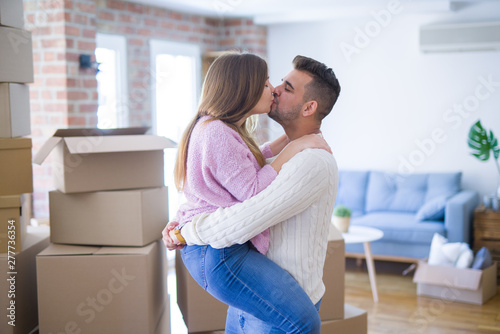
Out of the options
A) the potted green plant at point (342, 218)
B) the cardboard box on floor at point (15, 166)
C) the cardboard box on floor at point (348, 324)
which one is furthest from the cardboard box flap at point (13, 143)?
the potted green plant at point (342, 218)

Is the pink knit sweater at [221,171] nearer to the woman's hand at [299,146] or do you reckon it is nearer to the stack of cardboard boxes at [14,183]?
the woman's hand at [299,146]

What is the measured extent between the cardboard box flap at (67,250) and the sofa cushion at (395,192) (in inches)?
146

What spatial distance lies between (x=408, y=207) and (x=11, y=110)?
390 cm

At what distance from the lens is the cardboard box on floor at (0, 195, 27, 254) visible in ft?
6.84

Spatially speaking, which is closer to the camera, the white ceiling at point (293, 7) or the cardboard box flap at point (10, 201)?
the cardboard box flap at point (10, 201)

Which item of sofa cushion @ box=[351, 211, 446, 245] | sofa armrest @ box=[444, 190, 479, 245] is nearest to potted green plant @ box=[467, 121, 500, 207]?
sofa armrest @ box=[444, 190, 479, 245]

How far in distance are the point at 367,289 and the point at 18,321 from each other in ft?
9.90

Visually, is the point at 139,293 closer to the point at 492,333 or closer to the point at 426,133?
the point at 492,333

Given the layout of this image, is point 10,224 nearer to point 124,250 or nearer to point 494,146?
point 124,250

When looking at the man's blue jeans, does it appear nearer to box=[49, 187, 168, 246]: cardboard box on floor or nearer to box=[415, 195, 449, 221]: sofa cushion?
box=[49, 187, 168, 246]: cardboard box on floor

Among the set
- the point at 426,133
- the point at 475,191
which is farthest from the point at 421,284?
the point at 426,133

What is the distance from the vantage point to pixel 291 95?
67.7 inches

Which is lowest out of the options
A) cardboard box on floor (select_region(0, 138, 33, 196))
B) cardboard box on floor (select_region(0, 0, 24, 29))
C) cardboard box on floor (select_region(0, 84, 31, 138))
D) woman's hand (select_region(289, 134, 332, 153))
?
cardboard box on floor (select_region(0, 138, 33, 196))

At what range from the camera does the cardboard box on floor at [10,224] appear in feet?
6.84
